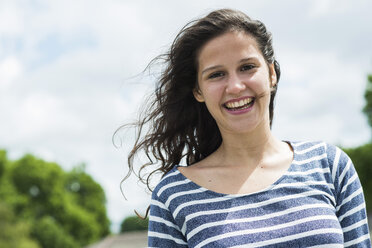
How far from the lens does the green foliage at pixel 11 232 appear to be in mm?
40706

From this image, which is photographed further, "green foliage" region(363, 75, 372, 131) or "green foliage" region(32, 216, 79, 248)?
"green foliage" region(32, 216, 79, 248)

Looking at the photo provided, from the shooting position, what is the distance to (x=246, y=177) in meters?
3.28

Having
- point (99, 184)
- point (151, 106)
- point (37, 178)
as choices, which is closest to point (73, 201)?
point (99, 184)

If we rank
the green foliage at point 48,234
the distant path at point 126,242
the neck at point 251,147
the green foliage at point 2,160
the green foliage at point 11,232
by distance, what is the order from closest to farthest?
the neck at point 251,147 → the distant path at point 126,242 → the green foliage at point 11,232 → the green foliage at point 48,234 → the green foliage at point 2,160

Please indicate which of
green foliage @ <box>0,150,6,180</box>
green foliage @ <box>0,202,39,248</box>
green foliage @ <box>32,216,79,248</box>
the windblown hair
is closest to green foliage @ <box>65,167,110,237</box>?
green foliage @ <box>32,216,79,248</box>

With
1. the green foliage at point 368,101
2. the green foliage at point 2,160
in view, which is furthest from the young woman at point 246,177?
the green foliage at point 2,160

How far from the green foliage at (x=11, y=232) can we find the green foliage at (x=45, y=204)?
2.12 metres

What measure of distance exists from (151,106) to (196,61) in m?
0.72

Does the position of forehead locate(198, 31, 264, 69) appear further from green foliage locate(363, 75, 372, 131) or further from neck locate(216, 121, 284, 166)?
green foliage locate(363, 75, 372, 131)

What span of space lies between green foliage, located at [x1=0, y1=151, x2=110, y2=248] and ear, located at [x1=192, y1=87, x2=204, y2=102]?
44222 mm

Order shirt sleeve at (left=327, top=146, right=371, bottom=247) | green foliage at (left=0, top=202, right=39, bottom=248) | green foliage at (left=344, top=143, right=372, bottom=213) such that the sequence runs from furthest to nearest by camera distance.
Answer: green foliage at (left=0, top=202, right=39, bottom=248)
green foliage at (left=344, top=143, right=372, bottom=213)
shirt sleeve at (left=327, top=146, right=371, bottom=247)

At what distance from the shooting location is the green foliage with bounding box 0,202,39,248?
4071cm

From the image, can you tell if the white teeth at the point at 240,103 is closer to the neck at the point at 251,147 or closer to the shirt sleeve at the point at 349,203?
Result: the neck at the point at 251,147

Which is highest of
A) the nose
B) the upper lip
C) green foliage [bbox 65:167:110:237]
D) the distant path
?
green foliage [bbox 65:167:110:237]
